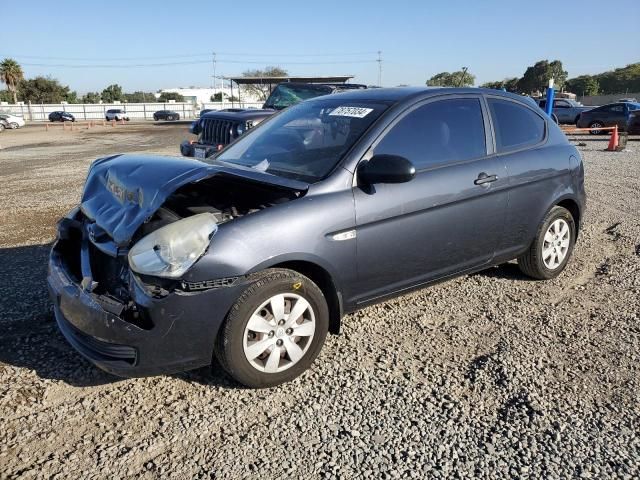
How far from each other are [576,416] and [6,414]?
10.1 ft

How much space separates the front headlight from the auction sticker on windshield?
150 cm

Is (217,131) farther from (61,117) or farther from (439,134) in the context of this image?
(61,117)

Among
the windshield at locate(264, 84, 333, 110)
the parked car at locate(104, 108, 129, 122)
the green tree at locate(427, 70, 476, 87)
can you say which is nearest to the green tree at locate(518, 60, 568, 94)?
the green tree at locate(427, 70, 476, 87)

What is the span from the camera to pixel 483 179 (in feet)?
12.8

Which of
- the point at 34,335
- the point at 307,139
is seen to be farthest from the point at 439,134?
the point at 34,335

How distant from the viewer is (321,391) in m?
3.04

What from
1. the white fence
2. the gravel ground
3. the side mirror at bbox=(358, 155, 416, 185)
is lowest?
the gravel ground

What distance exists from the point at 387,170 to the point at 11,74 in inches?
3538

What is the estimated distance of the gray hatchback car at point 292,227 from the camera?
2.74 meters

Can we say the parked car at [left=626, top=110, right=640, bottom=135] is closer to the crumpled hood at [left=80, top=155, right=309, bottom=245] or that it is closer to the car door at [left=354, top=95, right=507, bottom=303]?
the car door at [left=354, top=95, right=507, bottom=303]

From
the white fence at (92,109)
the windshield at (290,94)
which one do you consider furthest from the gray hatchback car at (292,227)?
the white fence at (92,109)

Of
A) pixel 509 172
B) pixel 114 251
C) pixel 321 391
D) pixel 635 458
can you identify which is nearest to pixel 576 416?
pixel 635 458

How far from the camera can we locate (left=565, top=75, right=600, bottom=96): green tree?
72.6 m

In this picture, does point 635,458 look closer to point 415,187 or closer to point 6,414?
point 415,187
